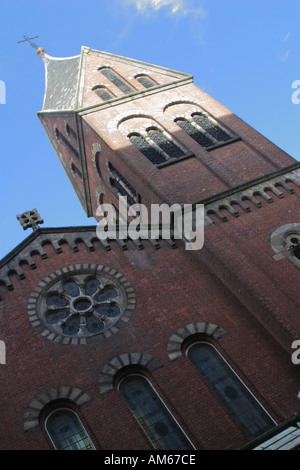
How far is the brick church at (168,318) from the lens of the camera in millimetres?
12219

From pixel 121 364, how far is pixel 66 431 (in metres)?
1.99

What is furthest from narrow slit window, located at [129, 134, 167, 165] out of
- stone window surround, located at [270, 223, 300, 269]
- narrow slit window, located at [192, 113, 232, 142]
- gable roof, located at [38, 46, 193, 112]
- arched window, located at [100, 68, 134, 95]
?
stone window surround, located at [270, 223, 300, 269]

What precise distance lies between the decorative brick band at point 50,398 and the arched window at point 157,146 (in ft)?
33.8

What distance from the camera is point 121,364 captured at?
13.2m

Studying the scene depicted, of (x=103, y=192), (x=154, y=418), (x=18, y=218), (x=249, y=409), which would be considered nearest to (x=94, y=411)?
(x=154, y=418)

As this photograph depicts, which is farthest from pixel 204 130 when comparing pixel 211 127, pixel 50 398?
pixel 50 398

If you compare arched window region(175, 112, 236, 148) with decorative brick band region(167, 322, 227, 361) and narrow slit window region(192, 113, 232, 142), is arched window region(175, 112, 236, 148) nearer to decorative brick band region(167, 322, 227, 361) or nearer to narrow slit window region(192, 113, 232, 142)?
narrow slit window region(192, 113, 232, 142)

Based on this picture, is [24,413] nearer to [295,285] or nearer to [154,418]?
[154,418]

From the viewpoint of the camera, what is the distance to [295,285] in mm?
14648

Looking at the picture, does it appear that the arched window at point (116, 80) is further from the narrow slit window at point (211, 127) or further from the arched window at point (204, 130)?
the narrow slit window at point (211, 127)

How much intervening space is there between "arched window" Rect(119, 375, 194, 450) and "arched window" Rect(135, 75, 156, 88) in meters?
17.3

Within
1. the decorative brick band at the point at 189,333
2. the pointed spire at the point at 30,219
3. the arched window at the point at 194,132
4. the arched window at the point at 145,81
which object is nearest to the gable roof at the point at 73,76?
the arched window at the point at 145,81

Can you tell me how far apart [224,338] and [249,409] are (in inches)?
76.9

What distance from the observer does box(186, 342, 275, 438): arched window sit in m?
12.2
